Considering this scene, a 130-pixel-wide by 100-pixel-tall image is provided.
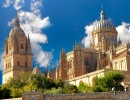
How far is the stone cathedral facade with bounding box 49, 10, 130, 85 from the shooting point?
56.6m

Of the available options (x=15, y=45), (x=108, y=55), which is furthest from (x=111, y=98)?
(x=15, y=45)

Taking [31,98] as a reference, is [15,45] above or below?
above

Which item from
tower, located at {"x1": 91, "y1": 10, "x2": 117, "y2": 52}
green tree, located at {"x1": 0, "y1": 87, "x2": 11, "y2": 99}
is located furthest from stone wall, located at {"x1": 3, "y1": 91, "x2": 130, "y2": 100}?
tower, located at {"x1": 91, "y1": 10, "x2": 117, "y2": 52}

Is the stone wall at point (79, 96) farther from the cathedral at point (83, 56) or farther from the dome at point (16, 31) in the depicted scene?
the dome at point (16, 31)

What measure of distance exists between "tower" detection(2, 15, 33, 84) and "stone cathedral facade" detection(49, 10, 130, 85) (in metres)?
10.0

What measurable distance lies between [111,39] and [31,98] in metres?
46.8

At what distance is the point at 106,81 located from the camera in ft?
127

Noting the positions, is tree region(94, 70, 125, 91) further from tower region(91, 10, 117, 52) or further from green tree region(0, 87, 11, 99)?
tower region(91, 10, 117, 52)

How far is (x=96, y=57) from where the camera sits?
66125 mm

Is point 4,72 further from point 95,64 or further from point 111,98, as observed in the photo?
point 111,98

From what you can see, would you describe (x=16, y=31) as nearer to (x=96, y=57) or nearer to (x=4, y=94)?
(x=96, y=57)

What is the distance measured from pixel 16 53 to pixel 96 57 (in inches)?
742

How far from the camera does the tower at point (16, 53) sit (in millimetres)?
75356

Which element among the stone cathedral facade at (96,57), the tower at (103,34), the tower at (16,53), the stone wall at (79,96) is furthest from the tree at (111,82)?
the tower at (16,53)
